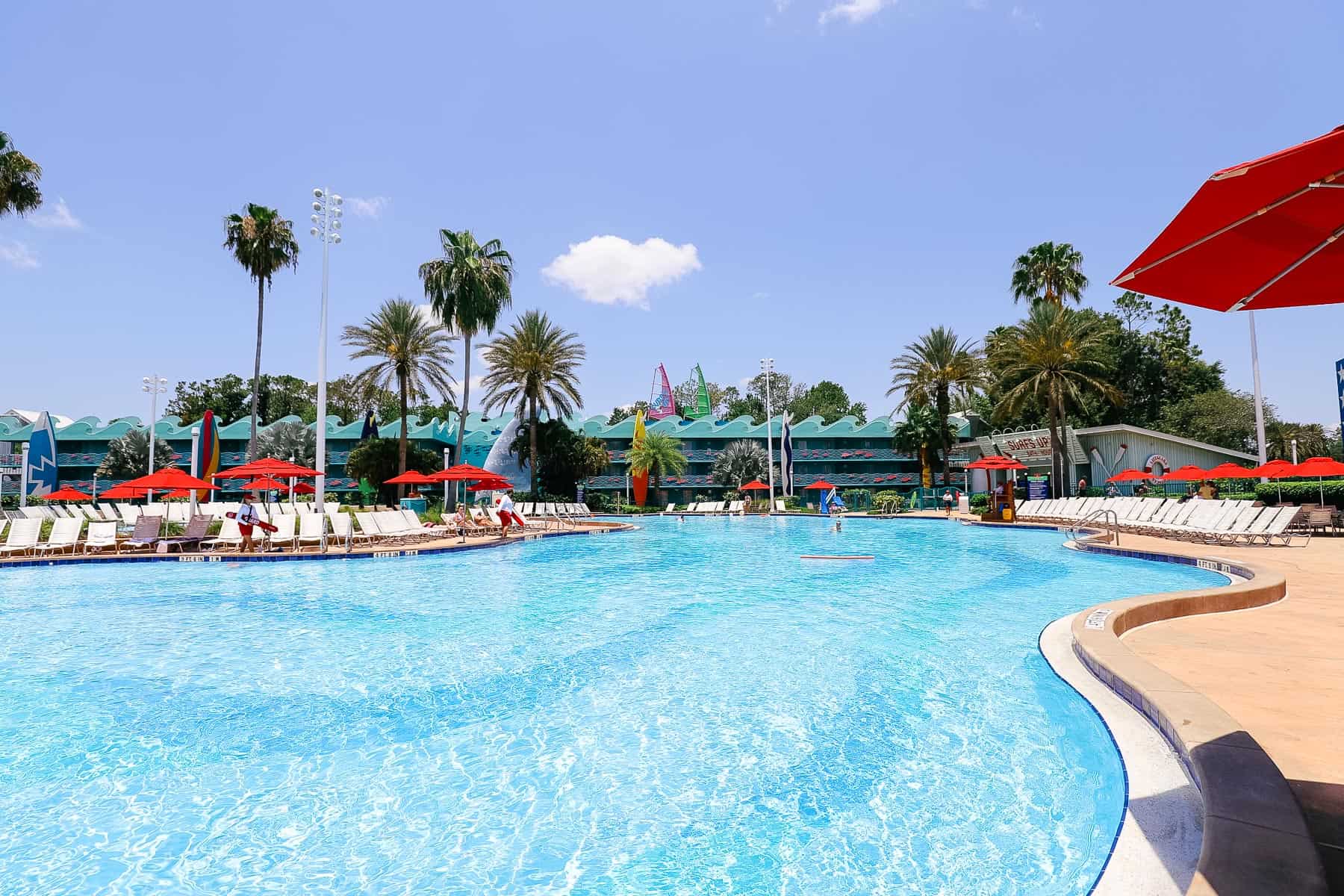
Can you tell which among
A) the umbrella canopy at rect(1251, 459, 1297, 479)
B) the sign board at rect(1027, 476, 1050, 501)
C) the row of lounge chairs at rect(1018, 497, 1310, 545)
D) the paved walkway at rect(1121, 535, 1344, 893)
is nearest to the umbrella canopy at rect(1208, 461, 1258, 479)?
the umbrella canopy at rect(1251, 459, 1297, 479)

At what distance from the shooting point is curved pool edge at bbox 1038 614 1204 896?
2643mm

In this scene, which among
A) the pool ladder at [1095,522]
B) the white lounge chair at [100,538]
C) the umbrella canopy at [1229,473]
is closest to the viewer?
the white lounge chair at [100,538]

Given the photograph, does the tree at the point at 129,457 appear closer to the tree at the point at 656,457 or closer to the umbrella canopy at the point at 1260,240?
the tree at the point at 656,457

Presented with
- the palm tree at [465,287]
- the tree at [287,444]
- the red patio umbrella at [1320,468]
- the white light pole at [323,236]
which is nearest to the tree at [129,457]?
the tree at [287,444]

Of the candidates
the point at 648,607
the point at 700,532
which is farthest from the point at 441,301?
the point at 648,607

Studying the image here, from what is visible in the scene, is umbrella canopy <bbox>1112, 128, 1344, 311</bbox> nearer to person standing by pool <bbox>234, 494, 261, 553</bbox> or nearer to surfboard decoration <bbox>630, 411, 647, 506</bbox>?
person standing by pool <bbox>234, 494, 261, 553</bbox>

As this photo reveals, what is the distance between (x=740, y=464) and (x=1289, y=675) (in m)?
42.0

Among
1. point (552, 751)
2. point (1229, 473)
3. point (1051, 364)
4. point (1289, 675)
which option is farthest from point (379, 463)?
point (1289, 675)

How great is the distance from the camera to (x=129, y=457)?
46.2 meters

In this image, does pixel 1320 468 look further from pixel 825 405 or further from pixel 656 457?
pixel 825 405

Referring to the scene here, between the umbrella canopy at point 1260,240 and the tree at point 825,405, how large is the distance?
71815 millimetres

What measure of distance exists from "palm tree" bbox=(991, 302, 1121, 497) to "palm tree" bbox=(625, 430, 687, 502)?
19206mm

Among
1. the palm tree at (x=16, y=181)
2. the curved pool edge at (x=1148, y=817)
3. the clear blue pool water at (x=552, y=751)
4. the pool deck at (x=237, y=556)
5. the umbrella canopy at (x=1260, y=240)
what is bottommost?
the clear blue pool water at (x=552, y=751)

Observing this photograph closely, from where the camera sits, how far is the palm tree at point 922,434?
43.2 m
